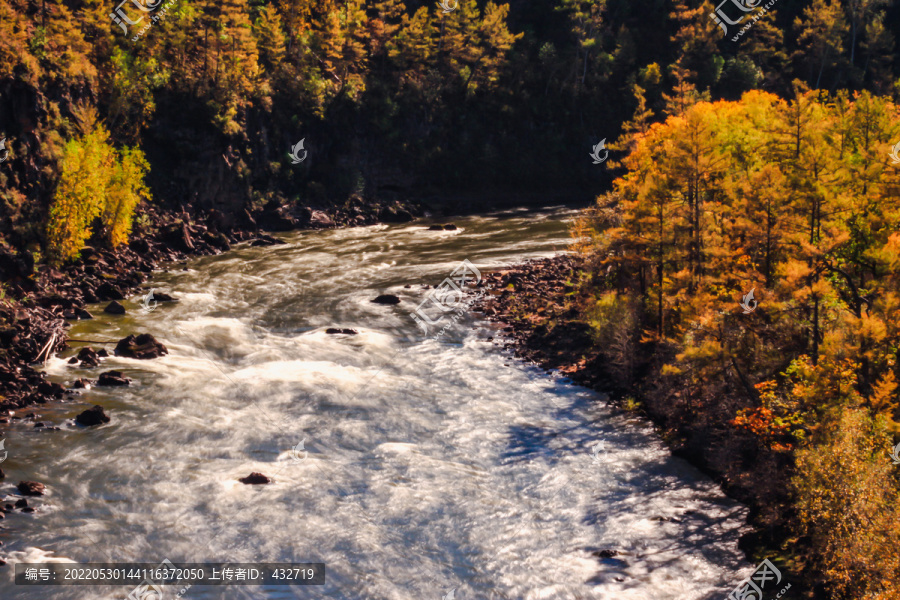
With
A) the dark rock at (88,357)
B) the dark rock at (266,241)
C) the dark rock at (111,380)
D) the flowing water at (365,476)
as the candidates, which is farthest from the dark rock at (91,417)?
the dark rock at (266,241)

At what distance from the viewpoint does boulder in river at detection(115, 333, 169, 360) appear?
118 feet

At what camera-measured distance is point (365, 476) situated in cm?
2642

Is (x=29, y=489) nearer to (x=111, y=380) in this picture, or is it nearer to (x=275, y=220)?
(x=111, y=380)

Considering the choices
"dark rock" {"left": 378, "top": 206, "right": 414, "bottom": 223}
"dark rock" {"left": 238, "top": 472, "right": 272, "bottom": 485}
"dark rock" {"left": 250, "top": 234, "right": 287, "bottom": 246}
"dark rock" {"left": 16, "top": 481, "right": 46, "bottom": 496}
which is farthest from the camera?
"dark rock" {"left": 378, "top": 206, "right": 414, "bottom": 223}

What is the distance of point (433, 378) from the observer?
120 ft

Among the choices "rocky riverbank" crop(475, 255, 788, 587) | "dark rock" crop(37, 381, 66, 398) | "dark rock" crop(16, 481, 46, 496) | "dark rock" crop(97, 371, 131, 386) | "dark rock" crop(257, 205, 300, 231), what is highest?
"dark rock" crop(257, 205, 300, 231)

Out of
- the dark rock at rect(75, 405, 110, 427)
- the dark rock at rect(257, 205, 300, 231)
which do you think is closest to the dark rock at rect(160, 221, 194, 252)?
the dark rock at rect(257, 205, 300, 231)

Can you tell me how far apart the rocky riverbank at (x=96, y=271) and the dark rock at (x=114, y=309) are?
9 centimetres

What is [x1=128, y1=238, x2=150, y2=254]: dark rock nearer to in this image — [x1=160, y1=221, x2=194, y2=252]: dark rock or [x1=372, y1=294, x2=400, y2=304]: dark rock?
[x1=160, y1=221, x2=194, y2=252]: dark rock

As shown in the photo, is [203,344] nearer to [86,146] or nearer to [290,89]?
[86,146]

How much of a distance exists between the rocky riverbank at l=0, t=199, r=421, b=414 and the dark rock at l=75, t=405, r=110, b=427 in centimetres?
295

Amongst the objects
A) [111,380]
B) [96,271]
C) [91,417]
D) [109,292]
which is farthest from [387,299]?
[91,417]

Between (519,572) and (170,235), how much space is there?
1966 inches

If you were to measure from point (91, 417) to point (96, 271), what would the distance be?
76.6ft
